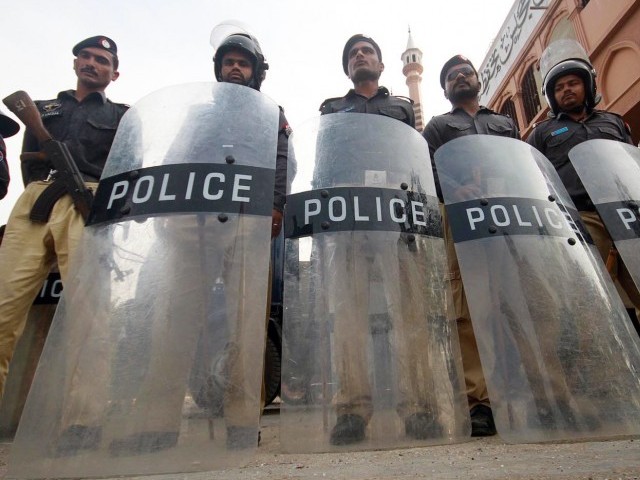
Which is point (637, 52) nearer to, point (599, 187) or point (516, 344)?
point (599, 187)

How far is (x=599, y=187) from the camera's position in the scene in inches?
76.3

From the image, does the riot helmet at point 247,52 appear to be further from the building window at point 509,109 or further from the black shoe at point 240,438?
the building window at point 509,109

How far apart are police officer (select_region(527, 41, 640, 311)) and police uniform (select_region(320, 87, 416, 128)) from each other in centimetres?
86

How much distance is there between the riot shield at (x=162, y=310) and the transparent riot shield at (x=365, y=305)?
0.14m

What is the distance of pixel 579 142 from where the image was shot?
239cm

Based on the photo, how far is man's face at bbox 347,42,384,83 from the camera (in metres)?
2.44

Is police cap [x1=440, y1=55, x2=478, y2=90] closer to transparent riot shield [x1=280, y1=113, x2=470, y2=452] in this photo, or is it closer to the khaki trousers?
transparent riot shield [x1=280, y1=113, x2=470, y2=452]

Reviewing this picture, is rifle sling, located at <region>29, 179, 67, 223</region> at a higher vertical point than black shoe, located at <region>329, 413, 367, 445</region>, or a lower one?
higher

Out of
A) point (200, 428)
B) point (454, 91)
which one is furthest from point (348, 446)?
point (454, 91)

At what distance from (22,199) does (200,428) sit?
55.4 inches

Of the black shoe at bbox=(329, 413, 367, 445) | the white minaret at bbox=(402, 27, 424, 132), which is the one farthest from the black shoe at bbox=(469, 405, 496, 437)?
the white minaret at bbox=(402, 27, 424, 132)

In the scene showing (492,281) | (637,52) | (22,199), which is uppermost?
(637,52)

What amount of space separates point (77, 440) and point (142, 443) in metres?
0.15

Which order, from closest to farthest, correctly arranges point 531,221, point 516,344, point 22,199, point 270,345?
point 516,344
point 531,221
point 22,199
point 270,345
